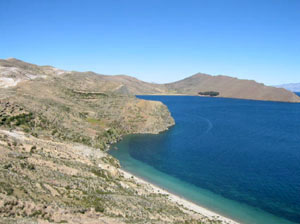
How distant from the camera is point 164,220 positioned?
91.5 feet

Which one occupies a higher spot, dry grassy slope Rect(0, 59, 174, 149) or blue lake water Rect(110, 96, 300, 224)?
dry grassy slope Rect(0, 59, 174, 149)

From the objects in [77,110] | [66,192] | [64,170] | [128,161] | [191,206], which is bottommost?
[191,206]

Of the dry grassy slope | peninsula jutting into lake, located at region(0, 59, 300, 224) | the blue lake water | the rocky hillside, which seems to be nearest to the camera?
the rocky hillside

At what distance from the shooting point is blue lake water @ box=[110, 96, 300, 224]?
1518 inches

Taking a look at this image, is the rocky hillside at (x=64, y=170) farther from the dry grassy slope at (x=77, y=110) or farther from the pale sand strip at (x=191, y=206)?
the pale sand strip at (x=191, y=206)

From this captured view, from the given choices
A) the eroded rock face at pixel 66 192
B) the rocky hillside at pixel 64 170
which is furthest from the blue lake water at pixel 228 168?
the eroded rock face at pixel 66 192

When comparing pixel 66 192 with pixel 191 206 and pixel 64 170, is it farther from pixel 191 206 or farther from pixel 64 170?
pixel 191 206

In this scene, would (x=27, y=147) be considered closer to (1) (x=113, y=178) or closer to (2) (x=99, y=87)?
(1) (x=113, y=178)

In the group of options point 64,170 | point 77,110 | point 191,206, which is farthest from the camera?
point 77,110

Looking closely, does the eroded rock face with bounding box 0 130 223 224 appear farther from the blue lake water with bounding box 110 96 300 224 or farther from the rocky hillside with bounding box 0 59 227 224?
the blue lake water with bounding box 110 96 300 224

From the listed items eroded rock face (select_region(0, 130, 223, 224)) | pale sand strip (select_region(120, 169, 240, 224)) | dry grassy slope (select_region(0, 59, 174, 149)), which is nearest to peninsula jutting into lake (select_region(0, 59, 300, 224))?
eroded rock face (select_region(0, 130, 223, 224))

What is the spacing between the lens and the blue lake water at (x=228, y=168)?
127 ft

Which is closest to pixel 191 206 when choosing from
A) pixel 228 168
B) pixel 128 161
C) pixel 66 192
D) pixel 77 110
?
pixel 66 192

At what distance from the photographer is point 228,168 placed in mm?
53188
